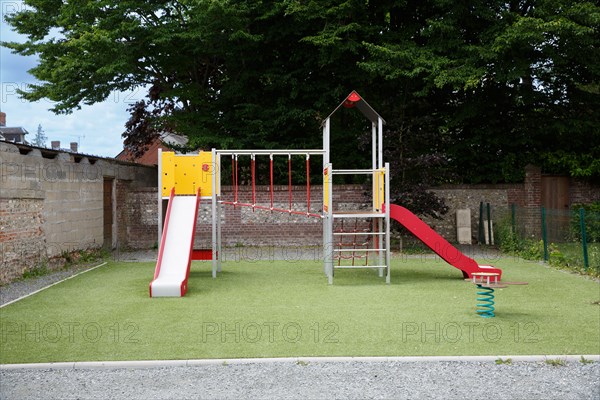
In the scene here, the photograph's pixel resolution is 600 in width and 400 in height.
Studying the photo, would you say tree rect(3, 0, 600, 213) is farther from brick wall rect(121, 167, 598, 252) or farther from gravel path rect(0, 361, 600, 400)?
gravel path rect(0, 361, 600, 400)

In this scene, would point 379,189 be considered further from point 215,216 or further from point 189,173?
point 189,173

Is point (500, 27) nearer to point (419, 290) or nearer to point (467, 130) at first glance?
point (467, 130)

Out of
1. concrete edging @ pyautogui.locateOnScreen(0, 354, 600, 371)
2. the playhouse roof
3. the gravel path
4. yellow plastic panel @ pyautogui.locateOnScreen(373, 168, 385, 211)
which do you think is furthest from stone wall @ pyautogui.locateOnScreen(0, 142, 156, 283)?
the gravel path

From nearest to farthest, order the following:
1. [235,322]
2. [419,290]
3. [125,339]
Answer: [125,339] < [235,322] < [419,290]

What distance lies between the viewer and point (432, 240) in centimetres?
1160

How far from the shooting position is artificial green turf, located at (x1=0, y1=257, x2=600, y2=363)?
6.47 m

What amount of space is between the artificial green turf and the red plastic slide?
360mm

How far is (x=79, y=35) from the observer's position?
19922 millimetres

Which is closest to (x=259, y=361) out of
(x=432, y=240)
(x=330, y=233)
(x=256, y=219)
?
(x=330, y=233)

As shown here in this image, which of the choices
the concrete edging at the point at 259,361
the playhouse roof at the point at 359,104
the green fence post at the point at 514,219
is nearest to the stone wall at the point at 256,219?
the green fence post at the point at 514,219

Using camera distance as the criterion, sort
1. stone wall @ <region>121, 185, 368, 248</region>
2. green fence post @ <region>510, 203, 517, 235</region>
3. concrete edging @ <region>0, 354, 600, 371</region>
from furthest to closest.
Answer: stone wall @ <region>121, 185, 368, 248</region>, green fence post @ <region>510, 203, 517, 235</region>, concrete edging @ <region>0, 354, 600, 371</region>

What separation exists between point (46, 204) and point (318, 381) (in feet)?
32.3

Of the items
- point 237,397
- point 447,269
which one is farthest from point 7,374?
point 447,269

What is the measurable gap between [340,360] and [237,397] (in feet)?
4.10
